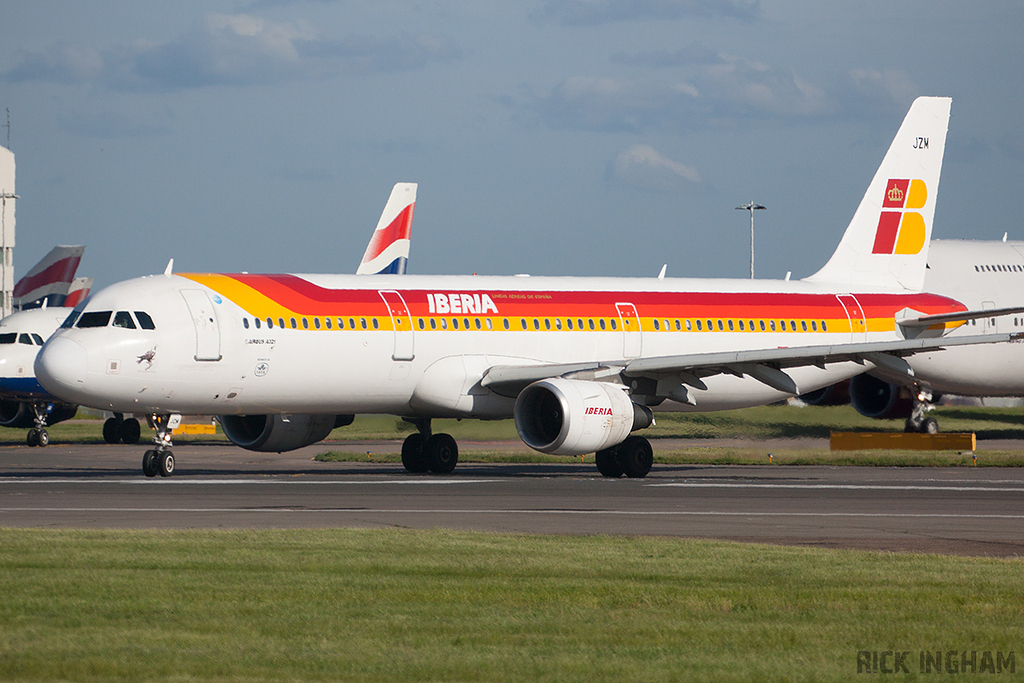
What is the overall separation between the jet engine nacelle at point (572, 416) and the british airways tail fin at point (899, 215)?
32.6 feet

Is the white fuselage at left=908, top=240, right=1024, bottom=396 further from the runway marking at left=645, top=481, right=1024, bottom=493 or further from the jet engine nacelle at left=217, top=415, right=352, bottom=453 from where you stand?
the jet engine nacelle at left=217, top=415, right=352, bottom=453

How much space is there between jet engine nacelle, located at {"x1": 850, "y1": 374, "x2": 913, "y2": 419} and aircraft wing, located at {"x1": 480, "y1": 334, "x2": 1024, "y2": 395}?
48.0ft

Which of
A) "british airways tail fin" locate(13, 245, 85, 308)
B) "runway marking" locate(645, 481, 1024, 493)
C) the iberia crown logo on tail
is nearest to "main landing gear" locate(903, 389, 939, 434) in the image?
the iberia crown logo on tail

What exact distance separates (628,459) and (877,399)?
694 inches

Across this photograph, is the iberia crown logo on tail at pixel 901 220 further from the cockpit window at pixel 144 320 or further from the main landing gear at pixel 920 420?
the cockpit window at pixel 144 320

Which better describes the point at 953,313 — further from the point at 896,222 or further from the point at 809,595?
the point at 809,595

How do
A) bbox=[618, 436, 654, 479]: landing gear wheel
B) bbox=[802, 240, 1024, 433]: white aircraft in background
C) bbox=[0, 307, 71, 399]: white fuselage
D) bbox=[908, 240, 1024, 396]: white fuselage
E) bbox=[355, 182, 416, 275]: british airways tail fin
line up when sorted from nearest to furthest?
bbox=[618, 436, 654, 479]: landing gear wheel → bbox=[0, 307, 71, 399]: white fuselage → bbox=[802, 240, 1024, 433]: white aircraft in background → bbox=[908, 240, 1024, 396]: white fuselage → bbox=[355, 182, 416, 275]: british airways tail fin

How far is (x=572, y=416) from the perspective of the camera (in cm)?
2505

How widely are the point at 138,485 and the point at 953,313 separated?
746 inches

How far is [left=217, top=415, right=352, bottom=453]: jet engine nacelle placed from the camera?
2831cm

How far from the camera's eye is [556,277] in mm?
30297

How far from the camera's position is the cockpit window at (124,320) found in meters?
24.7

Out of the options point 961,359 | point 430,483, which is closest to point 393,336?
point 430,483

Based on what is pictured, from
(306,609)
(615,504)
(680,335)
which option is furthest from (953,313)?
(306,609)
